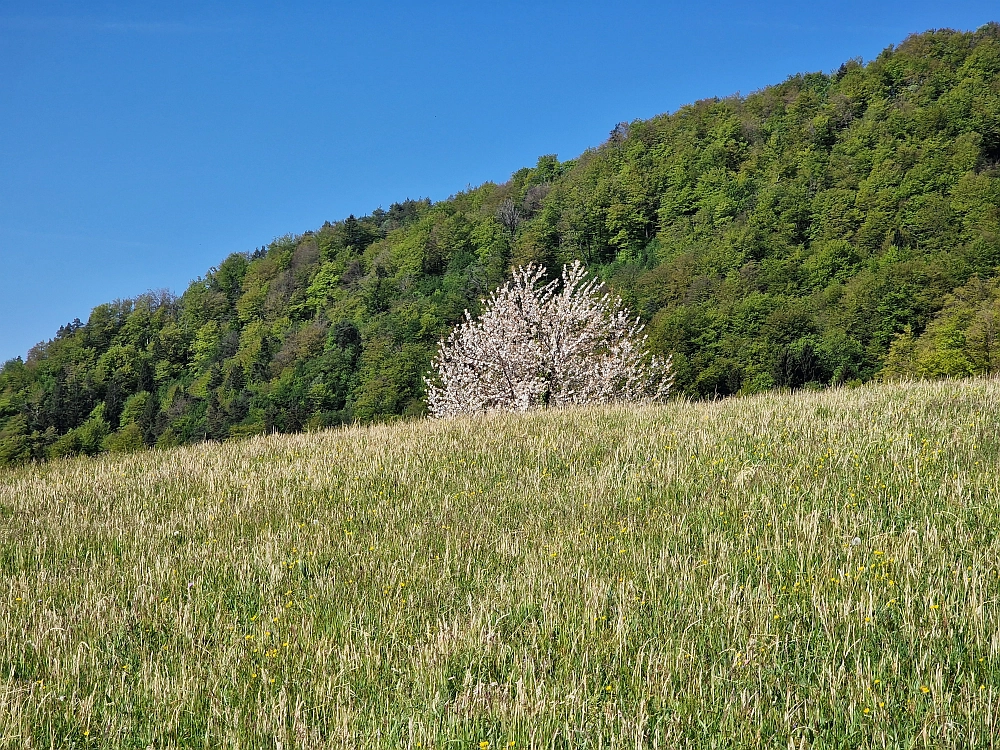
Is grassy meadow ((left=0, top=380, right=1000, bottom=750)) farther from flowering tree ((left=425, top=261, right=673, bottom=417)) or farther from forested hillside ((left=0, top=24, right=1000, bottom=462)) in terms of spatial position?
forested hillside ((left=0, top=24, right=1000, bottom=462))

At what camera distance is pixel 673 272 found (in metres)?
72.1

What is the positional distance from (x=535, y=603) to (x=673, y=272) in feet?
235

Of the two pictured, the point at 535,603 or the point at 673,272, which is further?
the point at 673,272

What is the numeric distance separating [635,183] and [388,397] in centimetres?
4842

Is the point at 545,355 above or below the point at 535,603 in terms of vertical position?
above

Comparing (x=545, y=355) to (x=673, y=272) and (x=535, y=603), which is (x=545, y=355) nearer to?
(x=535, y=603)

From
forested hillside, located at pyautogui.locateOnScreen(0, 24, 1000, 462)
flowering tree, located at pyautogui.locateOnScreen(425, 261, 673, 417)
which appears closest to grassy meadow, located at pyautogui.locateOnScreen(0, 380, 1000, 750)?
flowering tree, located at pyautogui.locateOnScreen(425, 261, 673, 417)

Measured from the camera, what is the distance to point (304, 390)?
88.1 meters

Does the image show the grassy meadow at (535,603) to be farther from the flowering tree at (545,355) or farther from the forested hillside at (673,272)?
the forested hillside at (673,272)

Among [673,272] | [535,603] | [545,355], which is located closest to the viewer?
[535,603]

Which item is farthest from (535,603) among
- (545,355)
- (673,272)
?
(673,272)

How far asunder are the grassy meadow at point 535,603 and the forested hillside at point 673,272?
2950cm

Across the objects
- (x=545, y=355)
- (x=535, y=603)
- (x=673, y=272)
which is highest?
(x=673, y=272)

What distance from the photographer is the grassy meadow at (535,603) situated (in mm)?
2576
